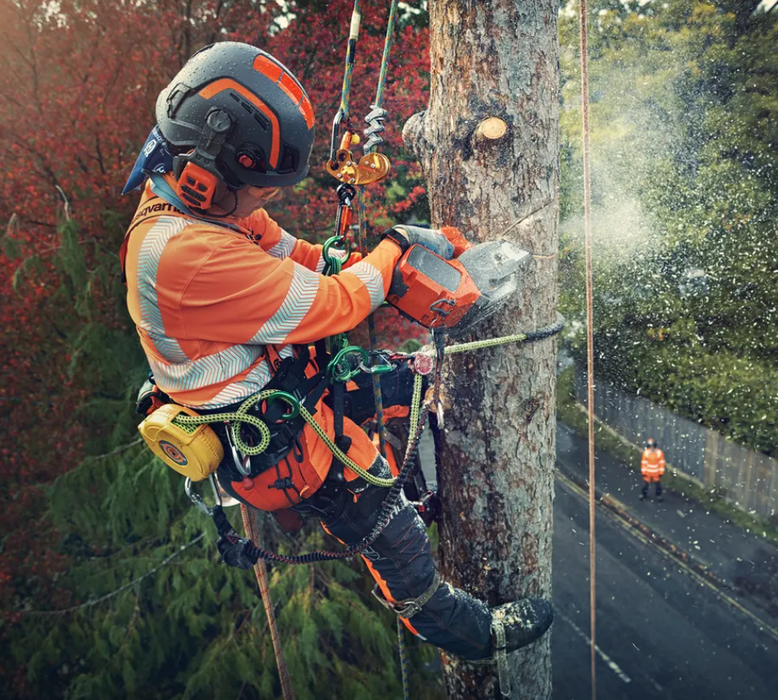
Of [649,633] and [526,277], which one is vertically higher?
[526,277]

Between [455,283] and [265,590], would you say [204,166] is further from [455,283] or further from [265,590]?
[265,590]

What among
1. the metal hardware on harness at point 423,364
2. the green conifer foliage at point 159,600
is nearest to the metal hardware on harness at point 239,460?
the metal hardware on harness at point 423,364

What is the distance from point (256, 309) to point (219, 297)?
0.12 metres

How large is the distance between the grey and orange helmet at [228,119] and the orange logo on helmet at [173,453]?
843 millimetres

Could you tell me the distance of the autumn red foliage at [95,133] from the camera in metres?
5.73

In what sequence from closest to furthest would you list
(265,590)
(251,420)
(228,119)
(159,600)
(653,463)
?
(228,119) → (251,420) → (265,590) → (159,600) → (653,463)

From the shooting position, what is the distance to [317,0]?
234 inches

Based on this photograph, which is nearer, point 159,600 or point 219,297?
point 219,297

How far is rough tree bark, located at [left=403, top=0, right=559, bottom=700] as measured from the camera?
7.09 feet

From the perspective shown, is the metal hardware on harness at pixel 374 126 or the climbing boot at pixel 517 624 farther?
the climbing boot at pixel 517 624

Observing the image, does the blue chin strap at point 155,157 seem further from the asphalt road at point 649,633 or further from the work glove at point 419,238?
the asphalt road at point 649,633

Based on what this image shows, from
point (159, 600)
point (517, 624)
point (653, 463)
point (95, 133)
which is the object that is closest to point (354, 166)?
point (517, 624)

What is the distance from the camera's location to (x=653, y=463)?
1085 cm

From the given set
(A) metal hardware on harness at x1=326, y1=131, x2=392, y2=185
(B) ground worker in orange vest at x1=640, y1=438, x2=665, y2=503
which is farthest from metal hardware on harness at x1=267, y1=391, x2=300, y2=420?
(B) ground worker in orange vest at x1=640, y1=438, x2=665, y2=503
